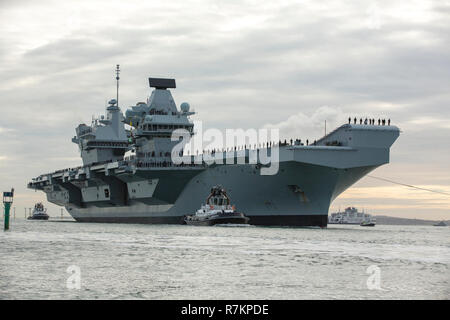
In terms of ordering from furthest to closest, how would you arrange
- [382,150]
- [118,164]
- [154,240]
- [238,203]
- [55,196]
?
[55,196] → [118,164] → [238,203] → [382,150] → [154,240]

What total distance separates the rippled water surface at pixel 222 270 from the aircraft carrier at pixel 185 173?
15.9 metres

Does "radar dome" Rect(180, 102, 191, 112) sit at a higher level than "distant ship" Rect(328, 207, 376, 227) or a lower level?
higher

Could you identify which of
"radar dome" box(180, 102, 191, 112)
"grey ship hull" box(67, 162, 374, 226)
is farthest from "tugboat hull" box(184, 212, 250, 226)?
"radar dome" box(180, 102, 191, 112)

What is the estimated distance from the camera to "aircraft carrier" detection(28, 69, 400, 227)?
47.8 m

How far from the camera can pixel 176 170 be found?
5600 centimetres

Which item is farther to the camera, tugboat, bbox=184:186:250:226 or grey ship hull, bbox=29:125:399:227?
tugboat, bbox=184:186:250:226

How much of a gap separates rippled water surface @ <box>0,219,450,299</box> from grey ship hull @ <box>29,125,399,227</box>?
1565cm

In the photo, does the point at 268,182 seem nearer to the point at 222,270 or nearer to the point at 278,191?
the point at 278,191

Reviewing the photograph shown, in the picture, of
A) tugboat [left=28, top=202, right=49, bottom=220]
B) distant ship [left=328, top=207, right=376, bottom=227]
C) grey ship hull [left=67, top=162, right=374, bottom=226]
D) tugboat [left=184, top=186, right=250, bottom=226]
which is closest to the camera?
grey ship hull [left=67, top=162, right=374, bottom=226]

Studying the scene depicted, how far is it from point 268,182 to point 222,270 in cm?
2961

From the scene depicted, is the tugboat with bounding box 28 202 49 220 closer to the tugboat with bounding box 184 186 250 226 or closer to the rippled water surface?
the tugboat with bounding box 184 186 250 226

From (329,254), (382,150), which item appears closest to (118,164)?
(382,150)

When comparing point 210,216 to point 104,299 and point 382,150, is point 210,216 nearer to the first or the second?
point 382,150
